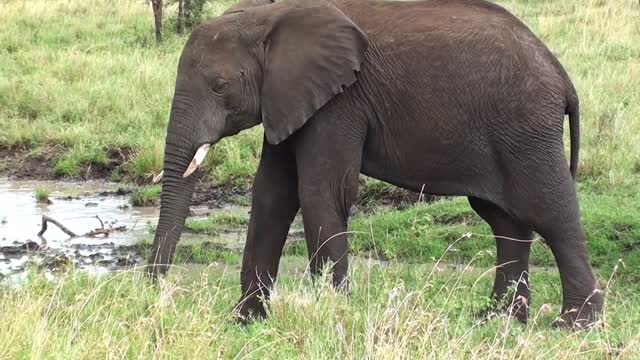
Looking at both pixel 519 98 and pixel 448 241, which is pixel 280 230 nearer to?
pixel 519 98

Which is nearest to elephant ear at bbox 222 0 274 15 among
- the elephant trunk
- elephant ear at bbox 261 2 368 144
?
elephant ear at bbox 261 2 368 144

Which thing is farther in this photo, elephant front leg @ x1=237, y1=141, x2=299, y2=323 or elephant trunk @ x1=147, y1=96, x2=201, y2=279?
elephant front leg @ x1=237, y1=141, x2=299, y2=323

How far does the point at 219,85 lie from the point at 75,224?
3.97 meters

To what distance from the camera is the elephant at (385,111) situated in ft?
20.5

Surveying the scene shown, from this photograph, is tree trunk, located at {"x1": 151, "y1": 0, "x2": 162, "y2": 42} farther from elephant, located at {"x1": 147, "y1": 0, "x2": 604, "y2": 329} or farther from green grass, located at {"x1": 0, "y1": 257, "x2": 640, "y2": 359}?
green grass, located at {"x1": 0, "y1": 257, "x2": 640, "y2": 359}

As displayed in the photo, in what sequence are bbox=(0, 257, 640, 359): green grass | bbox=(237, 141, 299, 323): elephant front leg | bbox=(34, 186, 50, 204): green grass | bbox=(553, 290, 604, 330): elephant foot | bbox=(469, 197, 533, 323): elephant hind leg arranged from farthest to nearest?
1. bbox=(34, 186, 50, 204): green grass
2. bbox=(469, 197, 533, 323): elephant hind leg
3. bbox=(237, 141, 299, 323): elephant front leg
4. bbox=(553, 290, 604, 330): elephant foot
5. bbox=(0, 257, 640, 359): green grass

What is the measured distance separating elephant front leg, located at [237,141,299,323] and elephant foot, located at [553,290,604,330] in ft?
5.30

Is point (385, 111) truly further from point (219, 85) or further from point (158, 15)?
point (158, 15)

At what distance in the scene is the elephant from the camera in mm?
6234

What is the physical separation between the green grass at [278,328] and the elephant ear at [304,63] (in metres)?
0.99

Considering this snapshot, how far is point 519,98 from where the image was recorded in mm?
6305

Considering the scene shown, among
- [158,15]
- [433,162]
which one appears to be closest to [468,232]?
[433,162]

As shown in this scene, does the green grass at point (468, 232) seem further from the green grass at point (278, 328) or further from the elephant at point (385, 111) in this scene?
the green grass at point (278, 328)

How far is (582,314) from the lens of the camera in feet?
20.4
